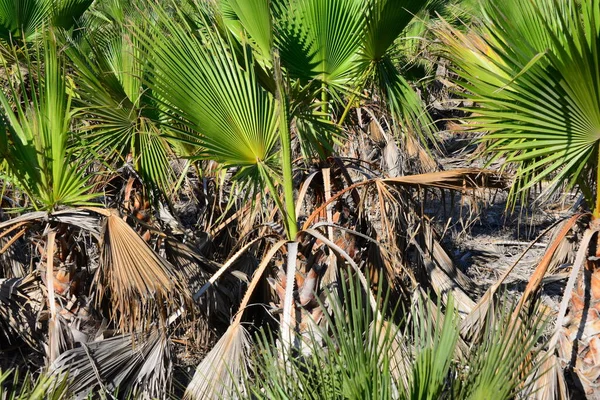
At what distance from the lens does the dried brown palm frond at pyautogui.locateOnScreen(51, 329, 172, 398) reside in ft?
12.9

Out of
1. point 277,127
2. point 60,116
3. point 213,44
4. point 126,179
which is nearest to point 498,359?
point 277,127

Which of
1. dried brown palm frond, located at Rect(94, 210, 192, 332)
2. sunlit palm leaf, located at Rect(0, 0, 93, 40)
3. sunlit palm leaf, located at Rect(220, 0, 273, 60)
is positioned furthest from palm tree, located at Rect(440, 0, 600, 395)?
sunlit palm leaf, located at Rect(0, 0, 93, 40)

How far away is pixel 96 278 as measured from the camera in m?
4.26

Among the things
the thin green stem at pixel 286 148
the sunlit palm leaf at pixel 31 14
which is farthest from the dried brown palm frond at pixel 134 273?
the sunlit palm leaf at pixel 31 14

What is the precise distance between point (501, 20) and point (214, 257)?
3.72 m

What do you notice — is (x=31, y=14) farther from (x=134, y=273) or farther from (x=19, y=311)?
(x=134, y=273)

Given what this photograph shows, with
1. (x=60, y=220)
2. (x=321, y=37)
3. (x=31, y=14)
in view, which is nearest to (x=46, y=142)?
(x=60, y=220)

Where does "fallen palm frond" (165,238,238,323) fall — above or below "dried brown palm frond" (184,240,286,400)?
above

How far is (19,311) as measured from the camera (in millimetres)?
4391

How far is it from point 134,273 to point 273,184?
3.59 ft

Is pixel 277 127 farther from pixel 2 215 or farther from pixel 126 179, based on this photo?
pixel 2 215

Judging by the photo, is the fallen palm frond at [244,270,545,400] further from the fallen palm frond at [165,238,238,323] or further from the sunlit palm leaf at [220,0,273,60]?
the fallen palm frond at [165,238,238,323]

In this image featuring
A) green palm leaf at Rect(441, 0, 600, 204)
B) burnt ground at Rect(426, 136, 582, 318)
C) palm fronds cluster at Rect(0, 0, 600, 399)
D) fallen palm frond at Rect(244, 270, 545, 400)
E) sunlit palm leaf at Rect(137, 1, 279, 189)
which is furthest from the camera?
burnt ground at Rect(426, 136, 582, 318)

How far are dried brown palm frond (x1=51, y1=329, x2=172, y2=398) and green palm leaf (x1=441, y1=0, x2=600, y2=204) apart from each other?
2355 millimetres
